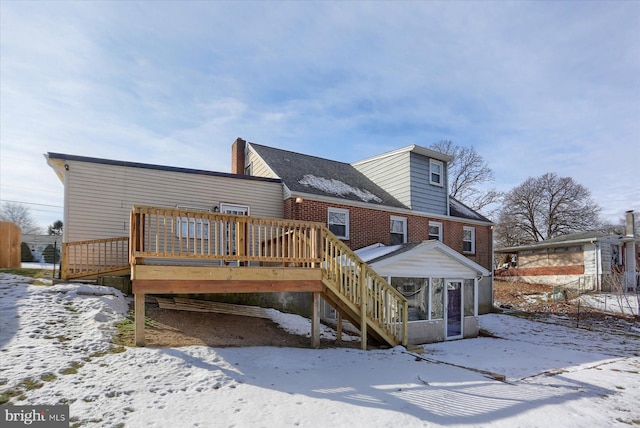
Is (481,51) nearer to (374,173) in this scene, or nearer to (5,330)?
(374,173)

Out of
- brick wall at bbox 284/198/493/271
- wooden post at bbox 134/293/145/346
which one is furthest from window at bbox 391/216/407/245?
wooden post at bbox 134/293/145/346

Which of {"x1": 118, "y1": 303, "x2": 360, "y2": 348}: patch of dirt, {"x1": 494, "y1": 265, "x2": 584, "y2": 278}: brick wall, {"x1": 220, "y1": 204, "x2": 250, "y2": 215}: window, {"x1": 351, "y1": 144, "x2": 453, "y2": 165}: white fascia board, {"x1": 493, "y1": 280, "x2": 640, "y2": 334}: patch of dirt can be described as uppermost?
{"x1": 351, "y1": 144, "x2": 453, "y2": 165}: white fascia board

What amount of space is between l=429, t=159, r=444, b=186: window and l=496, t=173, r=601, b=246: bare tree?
27.7 meters

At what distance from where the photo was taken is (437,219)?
16562mm

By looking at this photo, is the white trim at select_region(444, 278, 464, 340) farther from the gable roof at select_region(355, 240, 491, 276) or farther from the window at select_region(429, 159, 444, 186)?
the window at select_region(429, 159, 444, 186)

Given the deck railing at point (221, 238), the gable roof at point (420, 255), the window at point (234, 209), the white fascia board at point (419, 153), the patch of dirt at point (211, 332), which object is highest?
→ the white fascia board at point (419, 153)

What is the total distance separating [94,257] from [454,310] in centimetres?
1079

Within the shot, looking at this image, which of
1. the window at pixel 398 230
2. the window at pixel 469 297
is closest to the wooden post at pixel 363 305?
the window at pixel 469 297

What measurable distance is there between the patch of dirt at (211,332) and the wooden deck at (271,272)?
582 mm

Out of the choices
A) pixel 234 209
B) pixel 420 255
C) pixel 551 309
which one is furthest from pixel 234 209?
pixel 551 309

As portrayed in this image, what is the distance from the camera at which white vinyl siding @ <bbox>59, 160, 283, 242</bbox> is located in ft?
33.8

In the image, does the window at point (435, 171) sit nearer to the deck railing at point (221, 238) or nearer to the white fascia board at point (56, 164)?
the deck railing at point (221, 238)

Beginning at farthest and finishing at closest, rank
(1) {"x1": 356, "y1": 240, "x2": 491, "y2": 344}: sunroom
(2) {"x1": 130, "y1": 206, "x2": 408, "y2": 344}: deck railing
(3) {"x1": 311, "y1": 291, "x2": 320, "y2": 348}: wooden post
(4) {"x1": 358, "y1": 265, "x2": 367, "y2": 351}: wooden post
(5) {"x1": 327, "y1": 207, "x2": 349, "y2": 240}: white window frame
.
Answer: (5) {"x1": 327, "y1": 207, "x2": 349, "y2": 240}: white window frame
(1) {"x1": 356, "y1": 240, "x2": 491, "y2": 344}: sunroom
(4) {"x1": 358, "y1": 265, "x2": 367, "y2": 351}: wooden post
(3) {"x1": 311, "y1": 291, "x2": 320, "y2": 348}: wooden post
(2) {"x1": 130, "y1": 206, "x2": 408, "y2": 344}: deck railing

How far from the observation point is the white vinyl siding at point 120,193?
1030cm
